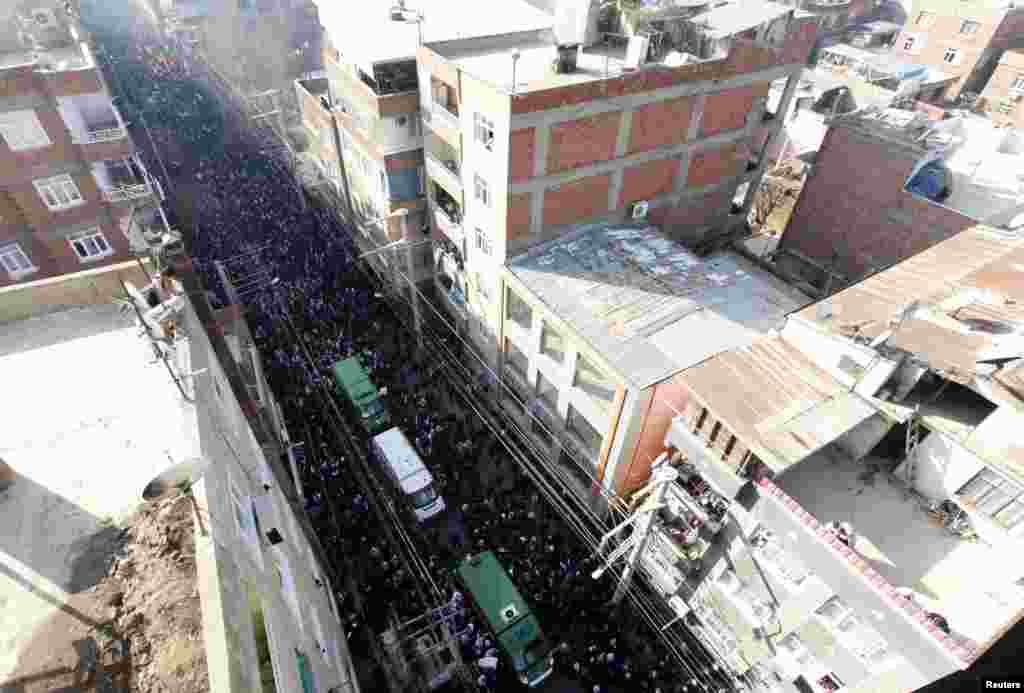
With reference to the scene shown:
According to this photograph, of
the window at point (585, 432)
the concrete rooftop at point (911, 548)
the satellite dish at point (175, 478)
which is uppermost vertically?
the satellite dish at point (175, 478)

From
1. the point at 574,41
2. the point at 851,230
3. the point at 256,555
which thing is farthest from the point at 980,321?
the point at 256,555

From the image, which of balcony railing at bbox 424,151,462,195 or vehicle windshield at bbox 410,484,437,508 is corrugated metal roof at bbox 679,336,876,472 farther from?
balcony railing at bbox 424,151,462,195

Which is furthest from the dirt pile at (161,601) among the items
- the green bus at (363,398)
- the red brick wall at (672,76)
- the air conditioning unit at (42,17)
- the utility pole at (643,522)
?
the air conditioning unit at (42,17)

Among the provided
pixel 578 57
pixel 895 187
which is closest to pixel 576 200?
pixel 578 57

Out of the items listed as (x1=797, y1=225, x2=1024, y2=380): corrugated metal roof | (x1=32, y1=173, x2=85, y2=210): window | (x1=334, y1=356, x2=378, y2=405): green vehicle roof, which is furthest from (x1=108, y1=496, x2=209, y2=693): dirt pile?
(x1=32, y1=173, x2=85, y2=210): window

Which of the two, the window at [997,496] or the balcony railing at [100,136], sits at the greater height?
the balcony railing at [100,136]

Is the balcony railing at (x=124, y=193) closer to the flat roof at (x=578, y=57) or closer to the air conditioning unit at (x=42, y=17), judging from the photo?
the air conditioning unit at (x=42, y=17)
